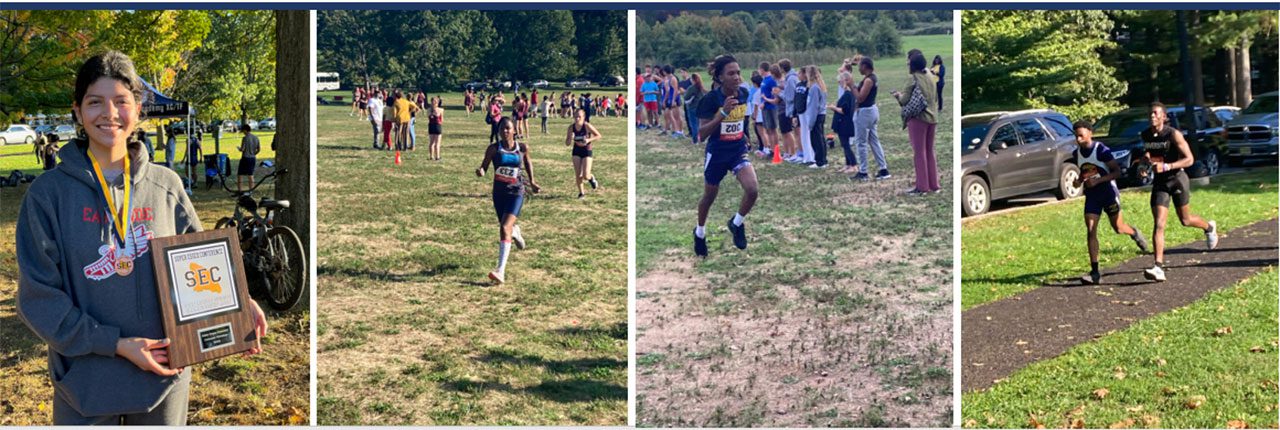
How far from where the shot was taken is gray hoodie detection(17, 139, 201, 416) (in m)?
3.80

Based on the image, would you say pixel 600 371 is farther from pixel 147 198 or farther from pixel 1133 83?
pixel 1133 83

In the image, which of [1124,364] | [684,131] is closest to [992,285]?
[1124,364]

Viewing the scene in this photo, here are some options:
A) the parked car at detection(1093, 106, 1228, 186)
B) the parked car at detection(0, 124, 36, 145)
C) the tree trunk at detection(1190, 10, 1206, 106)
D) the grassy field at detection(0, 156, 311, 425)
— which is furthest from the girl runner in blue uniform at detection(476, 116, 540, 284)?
the tree trunk at detection(1190, 10, 1206, 106)

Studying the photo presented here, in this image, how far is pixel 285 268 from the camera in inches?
305

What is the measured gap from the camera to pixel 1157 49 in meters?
10.7

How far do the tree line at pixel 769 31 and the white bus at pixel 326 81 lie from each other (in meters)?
1.61

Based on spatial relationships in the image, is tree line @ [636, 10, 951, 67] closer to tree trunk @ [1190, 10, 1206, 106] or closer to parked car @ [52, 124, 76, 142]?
tree trunk @ [1190, 10, 1206, 106]

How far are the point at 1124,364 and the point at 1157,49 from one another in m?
4.52

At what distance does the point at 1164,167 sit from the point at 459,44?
4517 mm

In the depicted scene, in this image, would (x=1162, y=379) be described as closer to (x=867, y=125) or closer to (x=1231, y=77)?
(x=867, y=125)

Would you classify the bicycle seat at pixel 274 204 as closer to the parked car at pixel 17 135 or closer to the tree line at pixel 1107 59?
the parked car at pixel 17 135

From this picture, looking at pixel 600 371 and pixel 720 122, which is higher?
pixel 720 122

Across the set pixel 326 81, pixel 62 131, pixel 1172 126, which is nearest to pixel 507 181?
pixel 326 81

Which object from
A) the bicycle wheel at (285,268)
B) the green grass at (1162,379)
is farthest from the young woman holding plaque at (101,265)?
the green grass at (1162,379)
